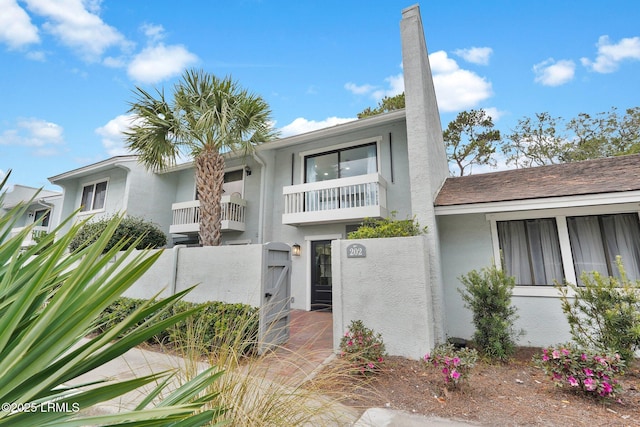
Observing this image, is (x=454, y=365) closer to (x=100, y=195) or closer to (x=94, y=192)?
(x=100, y=195)

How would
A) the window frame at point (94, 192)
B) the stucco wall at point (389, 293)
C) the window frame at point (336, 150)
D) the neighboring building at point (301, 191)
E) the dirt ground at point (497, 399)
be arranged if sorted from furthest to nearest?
the window frame at point (94, 192)
the window frame at point (336, 150)
the neighboring building at point (301, 191)
the stucco wall at point (389, 293)
the dirt ground at point (497, 399)

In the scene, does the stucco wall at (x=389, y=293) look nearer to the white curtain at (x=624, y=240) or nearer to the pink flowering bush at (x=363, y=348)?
the pink flowering bush at (x=363, y=348)

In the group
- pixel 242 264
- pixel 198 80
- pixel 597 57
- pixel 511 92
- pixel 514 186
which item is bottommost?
pixel 242 264

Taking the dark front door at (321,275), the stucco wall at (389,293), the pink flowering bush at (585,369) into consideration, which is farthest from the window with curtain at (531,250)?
the dark front door at (321,275)

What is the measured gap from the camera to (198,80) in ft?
26.9

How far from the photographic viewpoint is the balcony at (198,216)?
10.7 m

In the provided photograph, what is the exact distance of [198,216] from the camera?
1116cm

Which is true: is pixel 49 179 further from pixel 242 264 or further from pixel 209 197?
pixel 242 264

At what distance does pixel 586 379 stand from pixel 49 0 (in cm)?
1314

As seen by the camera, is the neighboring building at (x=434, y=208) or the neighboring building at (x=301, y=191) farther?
the neighboring building at (x=301, y=191)

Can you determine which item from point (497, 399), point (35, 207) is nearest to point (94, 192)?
point (35, 207)

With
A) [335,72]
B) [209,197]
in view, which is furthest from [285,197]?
[335,72]

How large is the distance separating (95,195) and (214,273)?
38.0 feet

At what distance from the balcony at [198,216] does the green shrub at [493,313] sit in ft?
27.2
